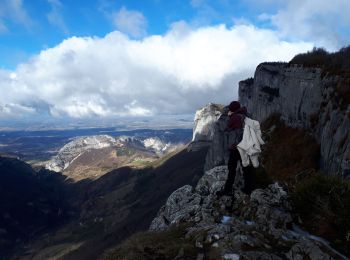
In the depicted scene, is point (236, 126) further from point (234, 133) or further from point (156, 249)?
point (156, 249)

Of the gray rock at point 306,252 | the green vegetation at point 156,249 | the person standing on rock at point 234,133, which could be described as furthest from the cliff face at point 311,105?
the green vegetation at point 156,249

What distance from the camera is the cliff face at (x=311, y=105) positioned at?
58.2 m

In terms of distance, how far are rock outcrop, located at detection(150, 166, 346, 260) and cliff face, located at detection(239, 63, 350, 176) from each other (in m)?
32.3

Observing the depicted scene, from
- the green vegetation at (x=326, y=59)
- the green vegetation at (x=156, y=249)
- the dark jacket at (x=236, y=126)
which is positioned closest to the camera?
the green vegetation at (x=156, y=249)

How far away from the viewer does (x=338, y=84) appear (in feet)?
221

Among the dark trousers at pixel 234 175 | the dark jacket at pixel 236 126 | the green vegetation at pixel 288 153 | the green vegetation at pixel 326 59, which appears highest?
the green vegetation at pixel 326 59

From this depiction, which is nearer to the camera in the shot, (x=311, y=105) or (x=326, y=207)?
(x=326, y=207)

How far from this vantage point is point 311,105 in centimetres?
8150


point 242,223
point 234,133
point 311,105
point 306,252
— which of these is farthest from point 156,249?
point 311,105

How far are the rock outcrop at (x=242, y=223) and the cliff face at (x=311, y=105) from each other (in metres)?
32.3

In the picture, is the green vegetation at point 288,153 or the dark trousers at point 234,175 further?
the green vegetation at point 288,153

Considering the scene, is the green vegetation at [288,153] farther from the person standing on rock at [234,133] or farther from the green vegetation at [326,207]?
the person standing on rock at [234,133]

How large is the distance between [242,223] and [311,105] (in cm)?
6633

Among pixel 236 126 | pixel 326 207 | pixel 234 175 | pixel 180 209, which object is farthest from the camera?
pixel 180 209
